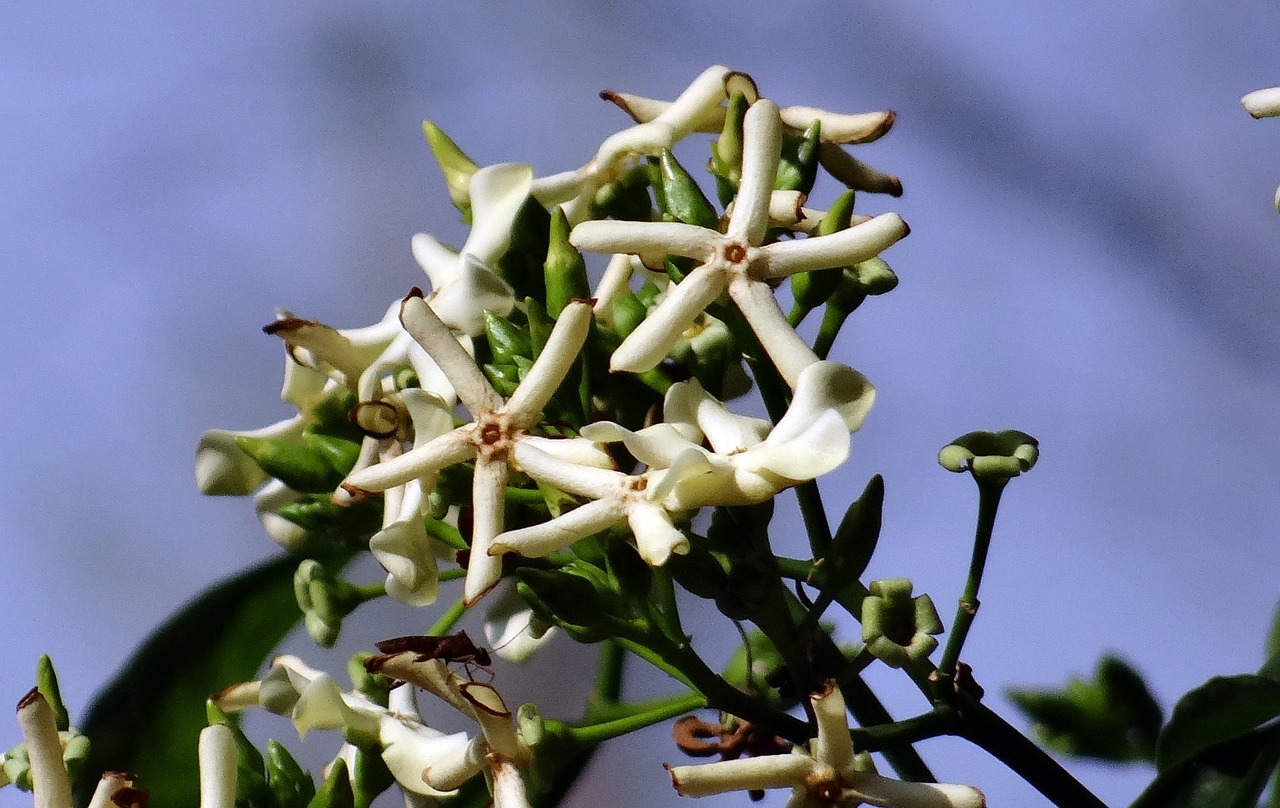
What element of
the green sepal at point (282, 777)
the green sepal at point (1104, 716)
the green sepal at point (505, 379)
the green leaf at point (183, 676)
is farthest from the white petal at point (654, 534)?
the green sepal at point (1104, 716)

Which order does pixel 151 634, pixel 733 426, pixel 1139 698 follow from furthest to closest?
pixel 1139 698 < pixel 151 634 < pixel 733 426

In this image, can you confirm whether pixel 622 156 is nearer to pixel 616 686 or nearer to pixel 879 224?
pixel 879 224

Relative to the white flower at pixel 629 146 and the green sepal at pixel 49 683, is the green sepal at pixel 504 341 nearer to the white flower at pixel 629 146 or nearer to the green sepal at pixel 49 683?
the white flower at pixel 629 146

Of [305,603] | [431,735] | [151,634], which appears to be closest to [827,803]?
[431,735]

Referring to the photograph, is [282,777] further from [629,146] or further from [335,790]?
[629,146]

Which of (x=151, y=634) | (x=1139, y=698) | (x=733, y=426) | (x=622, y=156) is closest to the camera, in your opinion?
(x=733, y=426)

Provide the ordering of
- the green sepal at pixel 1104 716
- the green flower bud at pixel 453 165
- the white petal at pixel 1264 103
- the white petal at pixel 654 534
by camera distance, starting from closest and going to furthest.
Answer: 1. the white petal at pixel 654 534
2. the white petal at pixel 1264 103
3. the green flower bud at pixel 453 165
4. the green sepal at pixel 1104 716

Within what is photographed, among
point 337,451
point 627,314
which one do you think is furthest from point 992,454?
point 337,451
